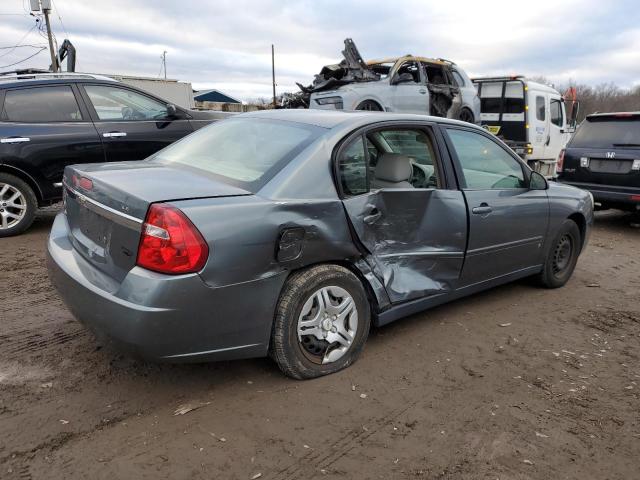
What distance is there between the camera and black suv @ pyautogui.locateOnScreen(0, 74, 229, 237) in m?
5.82

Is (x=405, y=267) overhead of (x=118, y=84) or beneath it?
beneath

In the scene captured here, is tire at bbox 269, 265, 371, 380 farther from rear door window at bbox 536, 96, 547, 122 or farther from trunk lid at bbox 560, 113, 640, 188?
rear door window at bbox 536, 96, 547, 122

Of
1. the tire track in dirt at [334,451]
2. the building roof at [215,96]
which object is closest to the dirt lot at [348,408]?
the tire track in dirt at [334,451]

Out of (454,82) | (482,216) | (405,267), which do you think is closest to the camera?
(405,267)

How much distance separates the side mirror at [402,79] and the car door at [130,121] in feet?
18.7

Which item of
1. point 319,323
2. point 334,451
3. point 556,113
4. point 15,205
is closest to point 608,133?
point 319,323

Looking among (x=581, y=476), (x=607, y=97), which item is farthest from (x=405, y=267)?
(x=607, y=97)

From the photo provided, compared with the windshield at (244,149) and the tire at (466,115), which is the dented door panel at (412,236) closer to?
the windshield at (244,149)

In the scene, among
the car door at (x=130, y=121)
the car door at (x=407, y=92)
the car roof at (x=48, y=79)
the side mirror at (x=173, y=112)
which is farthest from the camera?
the car door at (x=407, y=92)

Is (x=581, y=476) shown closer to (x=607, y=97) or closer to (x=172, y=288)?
(x=172, y=288)

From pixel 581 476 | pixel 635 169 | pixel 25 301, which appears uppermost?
pixel 635 169

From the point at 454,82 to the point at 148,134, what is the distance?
8.26 meters

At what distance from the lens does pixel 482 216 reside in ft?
12.7

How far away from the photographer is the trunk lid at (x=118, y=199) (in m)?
2.56
